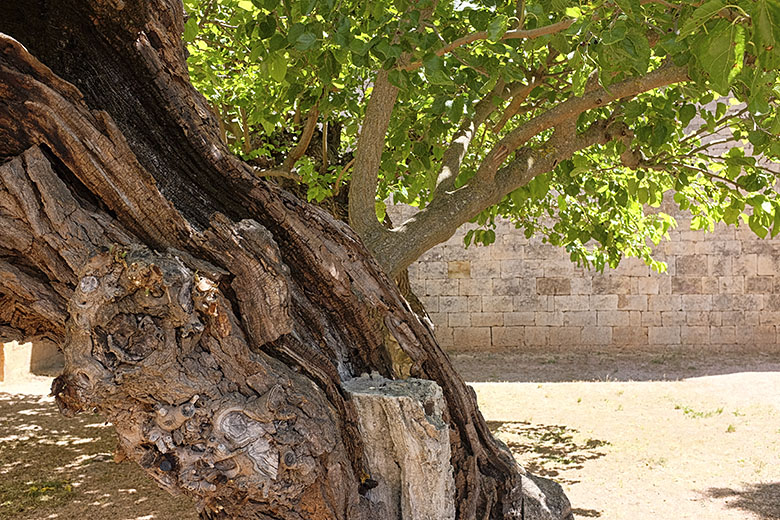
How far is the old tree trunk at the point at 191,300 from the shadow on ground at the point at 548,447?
3.97 metres

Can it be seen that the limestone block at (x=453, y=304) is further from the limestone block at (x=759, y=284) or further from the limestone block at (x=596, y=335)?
the limestone block at (x=759, y=284)

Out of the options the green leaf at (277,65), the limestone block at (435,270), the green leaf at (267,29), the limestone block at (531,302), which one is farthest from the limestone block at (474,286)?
the green leaf at (267,29)

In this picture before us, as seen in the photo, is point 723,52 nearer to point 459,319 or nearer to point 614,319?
point 459,319

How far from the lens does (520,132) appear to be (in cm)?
413

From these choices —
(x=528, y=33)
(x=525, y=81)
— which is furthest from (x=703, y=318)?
(x=528, y=33)

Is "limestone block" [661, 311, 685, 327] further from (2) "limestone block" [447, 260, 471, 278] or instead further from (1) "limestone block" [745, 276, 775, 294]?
(2) "limestone block" [447, 260, 471, 278]

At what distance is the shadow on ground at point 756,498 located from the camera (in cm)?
504

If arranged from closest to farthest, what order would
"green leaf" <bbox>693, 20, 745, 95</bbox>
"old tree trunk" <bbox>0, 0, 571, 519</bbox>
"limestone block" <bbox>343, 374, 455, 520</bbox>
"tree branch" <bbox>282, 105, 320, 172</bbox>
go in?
"green leaf" <bbox>693, 20, 745, 95</bbox>
"old tree trunk" <bbox>0, 0, 571, 519</bbox>
"limestone block" <bbox>343, 374, 455, 520</bbox>
"tree branch" <bbox>282, 105, 320, 172</bbox>

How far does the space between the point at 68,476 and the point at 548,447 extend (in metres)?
4.32

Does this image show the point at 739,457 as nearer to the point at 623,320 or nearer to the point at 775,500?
the point at 775,500

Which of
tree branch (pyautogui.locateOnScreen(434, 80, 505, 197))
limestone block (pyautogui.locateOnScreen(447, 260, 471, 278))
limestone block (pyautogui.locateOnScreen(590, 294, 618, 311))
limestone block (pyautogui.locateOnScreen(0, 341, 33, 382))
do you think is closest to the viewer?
tree branch (pyautogui.locateOnScreen(434, 80, 505, 197))

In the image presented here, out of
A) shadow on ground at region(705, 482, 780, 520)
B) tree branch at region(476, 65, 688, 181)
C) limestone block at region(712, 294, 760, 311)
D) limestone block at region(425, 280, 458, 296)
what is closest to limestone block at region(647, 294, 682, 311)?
limestone block at region(712, 294, 760, 311)

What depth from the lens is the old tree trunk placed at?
1.95 metres

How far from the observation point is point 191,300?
1.97m
